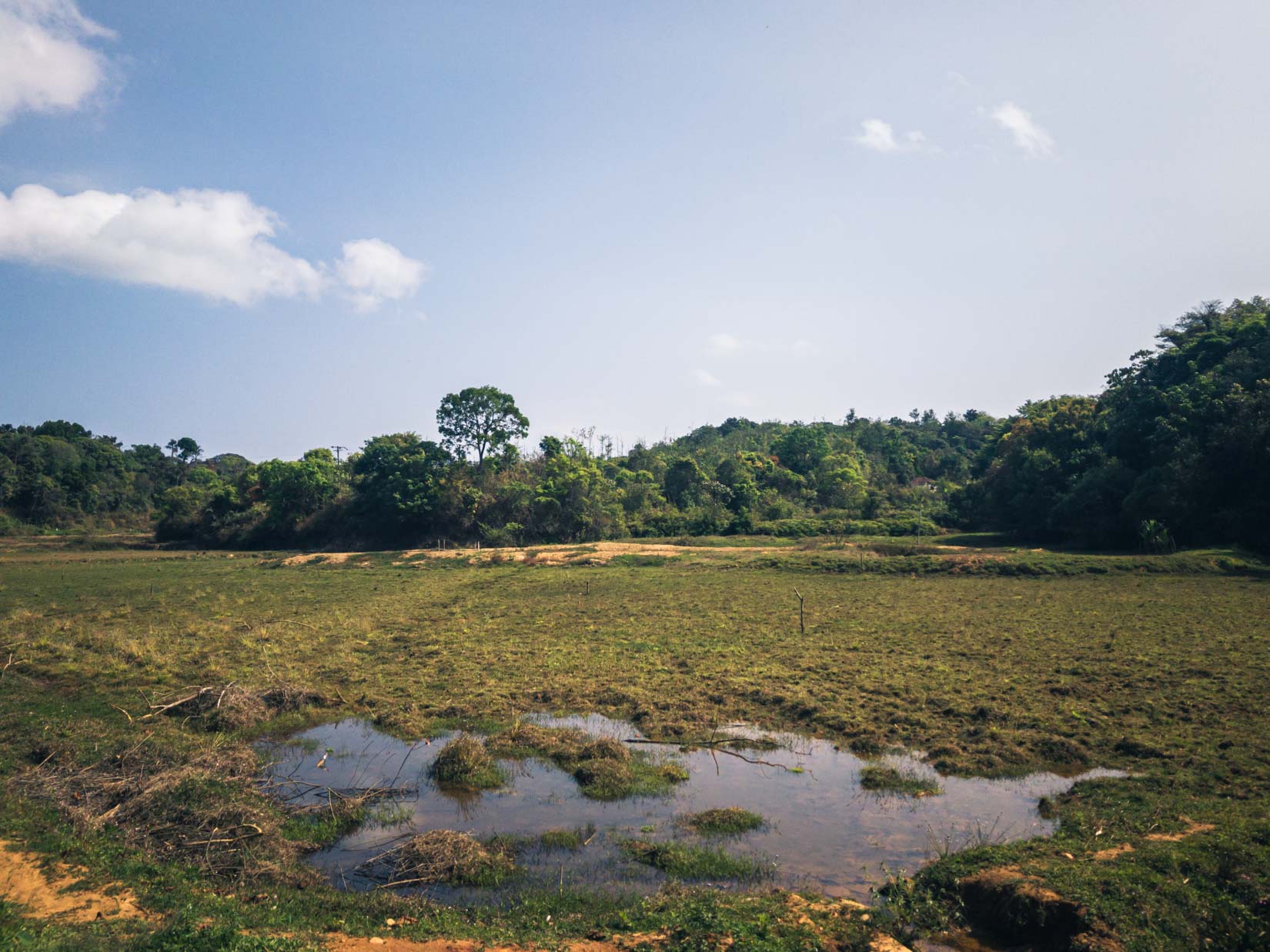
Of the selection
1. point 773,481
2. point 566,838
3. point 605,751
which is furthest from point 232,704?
point 773,481

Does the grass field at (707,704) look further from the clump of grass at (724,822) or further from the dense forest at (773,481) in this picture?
the dense forest at (773,481)

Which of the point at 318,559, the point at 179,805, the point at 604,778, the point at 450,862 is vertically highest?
the point at 318,559

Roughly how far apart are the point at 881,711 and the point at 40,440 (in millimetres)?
97864

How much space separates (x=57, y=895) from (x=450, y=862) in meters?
3.97

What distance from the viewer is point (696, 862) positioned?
28.3 feet

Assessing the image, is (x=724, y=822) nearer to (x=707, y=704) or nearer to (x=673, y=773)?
(x=673, y=773)

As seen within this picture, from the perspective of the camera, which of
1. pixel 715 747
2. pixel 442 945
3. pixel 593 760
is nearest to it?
pixel 442 945

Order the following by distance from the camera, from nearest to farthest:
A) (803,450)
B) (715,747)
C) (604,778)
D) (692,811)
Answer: (692,811) < (604,778) < (715,747) < (803,450)

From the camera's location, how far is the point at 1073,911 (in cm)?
697

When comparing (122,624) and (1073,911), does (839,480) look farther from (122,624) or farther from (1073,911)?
(1073,911)

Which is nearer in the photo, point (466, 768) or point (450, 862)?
point (450, 862)

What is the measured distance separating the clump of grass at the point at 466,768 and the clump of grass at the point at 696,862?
3.09 m

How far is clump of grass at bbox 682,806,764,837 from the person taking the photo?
9625 mm

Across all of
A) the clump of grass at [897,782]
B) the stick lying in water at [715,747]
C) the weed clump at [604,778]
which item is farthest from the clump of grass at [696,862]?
the stick lying in water at [715,747]
